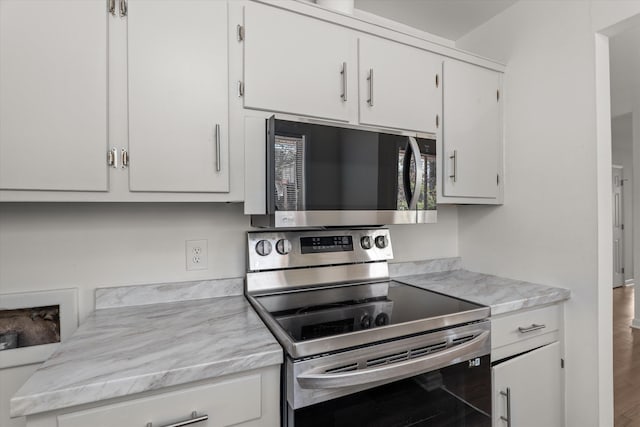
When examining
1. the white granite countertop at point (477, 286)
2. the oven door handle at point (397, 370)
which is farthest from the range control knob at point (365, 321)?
the white granite countertop at point (477, 286)

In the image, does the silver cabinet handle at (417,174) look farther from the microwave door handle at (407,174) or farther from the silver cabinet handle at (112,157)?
the silver cabinet handle at (112,157)

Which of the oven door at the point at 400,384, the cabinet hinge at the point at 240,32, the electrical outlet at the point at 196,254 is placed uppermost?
the cabinet hinge at the point at 240,32

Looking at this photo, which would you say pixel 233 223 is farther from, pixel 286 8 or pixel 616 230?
pixel 616 230

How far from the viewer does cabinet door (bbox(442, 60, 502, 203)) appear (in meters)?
1.68

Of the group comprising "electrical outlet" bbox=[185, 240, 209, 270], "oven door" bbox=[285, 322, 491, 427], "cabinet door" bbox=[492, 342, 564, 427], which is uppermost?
"electrical outlet" bbox=[185, 240, 209, 270]

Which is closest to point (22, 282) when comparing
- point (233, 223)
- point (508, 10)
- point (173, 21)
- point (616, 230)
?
point (233, 223)

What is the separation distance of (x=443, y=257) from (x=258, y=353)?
1572 mm

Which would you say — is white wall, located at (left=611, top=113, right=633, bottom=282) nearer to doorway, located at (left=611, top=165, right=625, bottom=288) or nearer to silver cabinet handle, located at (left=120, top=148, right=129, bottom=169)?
doorway, located at (left=611, top=165, right=625, bottom=288)

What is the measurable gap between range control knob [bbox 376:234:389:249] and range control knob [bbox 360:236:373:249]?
0.05 metres

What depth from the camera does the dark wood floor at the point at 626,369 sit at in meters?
2.04

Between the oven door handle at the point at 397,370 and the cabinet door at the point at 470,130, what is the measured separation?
79 centimetres

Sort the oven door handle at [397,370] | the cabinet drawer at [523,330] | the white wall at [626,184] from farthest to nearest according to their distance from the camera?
the white wall at [626,184], the cabinet drawer at [523,330], the oven door handle at [397,370]

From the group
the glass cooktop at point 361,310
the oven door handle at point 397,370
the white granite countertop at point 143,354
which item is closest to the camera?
the white granite countertop at point 143,354

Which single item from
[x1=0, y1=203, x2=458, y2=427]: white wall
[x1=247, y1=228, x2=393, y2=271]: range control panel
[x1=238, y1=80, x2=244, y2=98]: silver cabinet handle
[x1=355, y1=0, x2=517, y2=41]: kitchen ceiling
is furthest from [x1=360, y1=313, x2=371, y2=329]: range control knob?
[x1=355, y1=0, x2=517, y2=41]: kitchen ceiling
